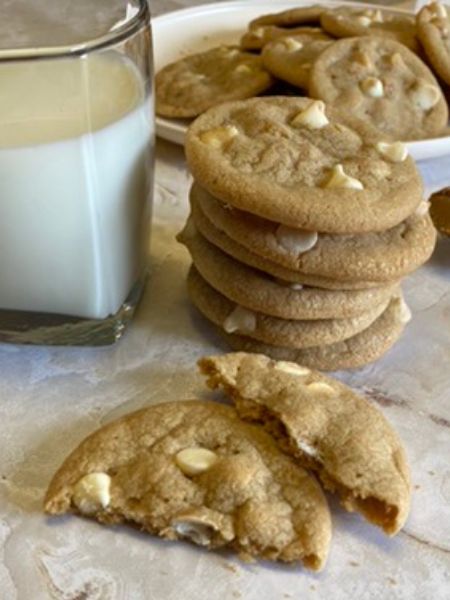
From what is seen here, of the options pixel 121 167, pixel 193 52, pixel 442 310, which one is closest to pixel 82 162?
pixel 121 167

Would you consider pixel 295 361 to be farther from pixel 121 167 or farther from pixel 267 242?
pixel 121 167

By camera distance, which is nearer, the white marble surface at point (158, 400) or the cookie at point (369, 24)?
the white marble surface at point (158, 400)

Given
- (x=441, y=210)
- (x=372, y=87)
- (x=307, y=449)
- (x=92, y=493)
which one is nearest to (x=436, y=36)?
(x=372, y=87)

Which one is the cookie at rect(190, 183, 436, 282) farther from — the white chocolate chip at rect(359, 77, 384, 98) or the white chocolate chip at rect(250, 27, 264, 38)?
the white chocolate chip at rect(250, 27, 264, 38)

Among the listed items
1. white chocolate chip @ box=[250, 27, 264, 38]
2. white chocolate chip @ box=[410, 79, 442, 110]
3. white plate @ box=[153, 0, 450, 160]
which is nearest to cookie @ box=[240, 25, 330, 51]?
white chocolate chip @ box=[250, 27, 264, 38]

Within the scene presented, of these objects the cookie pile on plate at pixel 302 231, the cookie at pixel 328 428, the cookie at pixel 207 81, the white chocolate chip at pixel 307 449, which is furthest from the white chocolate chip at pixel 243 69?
the white chocolate chip at pixel 307 449

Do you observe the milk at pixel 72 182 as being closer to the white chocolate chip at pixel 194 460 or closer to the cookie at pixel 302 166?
the cookie at pixel 302 166
